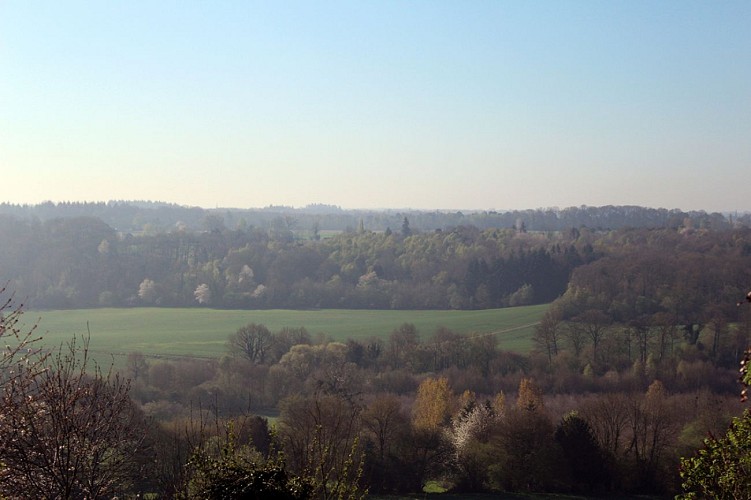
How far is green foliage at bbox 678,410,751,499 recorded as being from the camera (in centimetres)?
1052

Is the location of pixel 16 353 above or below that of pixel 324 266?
above

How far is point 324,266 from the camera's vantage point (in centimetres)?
9894

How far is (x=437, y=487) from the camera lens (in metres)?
30.5

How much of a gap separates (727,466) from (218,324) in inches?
2508

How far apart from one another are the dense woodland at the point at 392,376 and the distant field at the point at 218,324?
136 inches

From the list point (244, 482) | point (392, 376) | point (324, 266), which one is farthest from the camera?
point (324, 266)

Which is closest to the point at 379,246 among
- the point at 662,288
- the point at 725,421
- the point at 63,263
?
the point at 63,263

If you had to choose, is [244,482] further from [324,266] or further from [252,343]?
[324,266]

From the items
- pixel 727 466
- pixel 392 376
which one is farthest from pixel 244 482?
pixel 392 376

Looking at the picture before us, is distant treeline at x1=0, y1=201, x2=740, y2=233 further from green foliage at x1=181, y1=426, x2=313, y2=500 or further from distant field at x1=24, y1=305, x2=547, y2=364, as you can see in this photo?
green foliage at x1=181, y1=426, x2=313, y2=500

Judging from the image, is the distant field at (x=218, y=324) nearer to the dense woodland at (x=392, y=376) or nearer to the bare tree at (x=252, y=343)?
the bare tree at (x=252, y=343)

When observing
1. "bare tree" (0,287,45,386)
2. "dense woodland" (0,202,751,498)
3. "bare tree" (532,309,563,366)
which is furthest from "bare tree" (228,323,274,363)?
"bare tree" (0,287,45,386)

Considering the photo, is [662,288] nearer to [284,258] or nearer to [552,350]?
[552,350]

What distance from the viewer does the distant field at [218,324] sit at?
2338 inches
